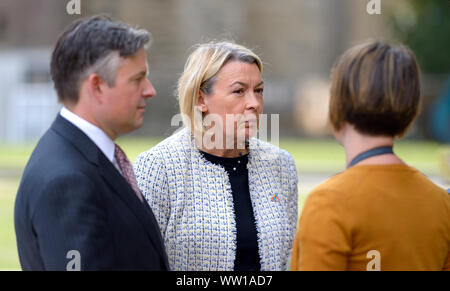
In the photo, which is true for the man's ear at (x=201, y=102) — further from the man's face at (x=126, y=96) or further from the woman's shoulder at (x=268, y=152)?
the man's face at (x=126, y=96)

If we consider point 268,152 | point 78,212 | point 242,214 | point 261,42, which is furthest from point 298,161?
point 78,212

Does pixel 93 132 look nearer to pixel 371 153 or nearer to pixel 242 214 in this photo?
pixel 371 153

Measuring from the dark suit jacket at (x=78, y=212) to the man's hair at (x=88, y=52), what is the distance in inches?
5.6

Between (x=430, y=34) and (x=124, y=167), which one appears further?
(x=430, y=34)

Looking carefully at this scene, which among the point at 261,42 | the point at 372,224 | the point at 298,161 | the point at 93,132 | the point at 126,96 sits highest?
the point at 126,96

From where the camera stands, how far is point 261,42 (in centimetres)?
2661

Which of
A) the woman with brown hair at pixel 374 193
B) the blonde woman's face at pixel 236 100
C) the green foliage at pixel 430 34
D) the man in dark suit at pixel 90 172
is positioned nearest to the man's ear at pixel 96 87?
the man in dark suit at pixel 90 172

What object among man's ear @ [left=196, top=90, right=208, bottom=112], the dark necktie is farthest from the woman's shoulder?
the dark necktie

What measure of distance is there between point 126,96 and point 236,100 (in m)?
0.97

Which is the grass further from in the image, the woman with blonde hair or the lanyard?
the lanyard

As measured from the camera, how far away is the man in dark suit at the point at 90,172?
1.90m

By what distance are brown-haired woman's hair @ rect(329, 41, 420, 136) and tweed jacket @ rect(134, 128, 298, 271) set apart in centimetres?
103

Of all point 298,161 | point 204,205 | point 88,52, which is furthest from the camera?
point 298,161

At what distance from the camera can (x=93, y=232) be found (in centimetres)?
191
